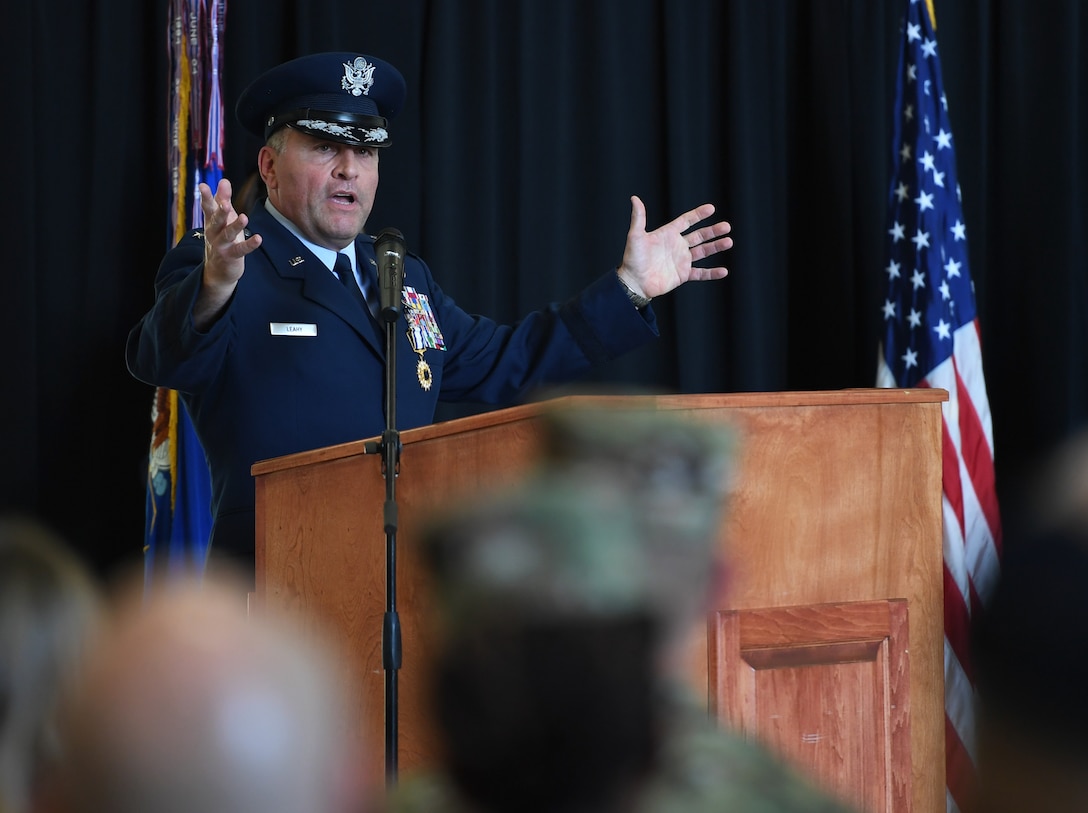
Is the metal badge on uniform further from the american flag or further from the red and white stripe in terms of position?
the american flag

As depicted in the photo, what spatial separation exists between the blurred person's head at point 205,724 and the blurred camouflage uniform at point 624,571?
2.3 inches

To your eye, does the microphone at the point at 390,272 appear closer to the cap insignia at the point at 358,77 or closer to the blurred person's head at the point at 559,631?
the cap insignia at the point at 358,77

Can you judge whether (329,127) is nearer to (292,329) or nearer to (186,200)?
(292,329)

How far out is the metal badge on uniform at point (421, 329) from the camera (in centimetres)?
299

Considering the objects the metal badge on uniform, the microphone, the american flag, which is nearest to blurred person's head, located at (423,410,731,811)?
the microphone

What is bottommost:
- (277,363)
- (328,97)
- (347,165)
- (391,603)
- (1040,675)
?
(391,603)

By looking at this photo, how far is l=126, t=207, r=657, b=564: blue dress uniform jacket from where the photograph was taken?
8.82 ft

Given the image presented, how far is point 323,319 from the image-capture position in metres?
2.85

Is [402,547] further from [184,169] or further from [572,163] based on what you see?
[572,163]

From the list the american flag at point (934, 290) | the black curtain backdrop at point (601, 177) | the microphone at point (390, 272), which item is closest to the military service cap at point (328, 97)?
the black curtain backdrop at point (601, 177)

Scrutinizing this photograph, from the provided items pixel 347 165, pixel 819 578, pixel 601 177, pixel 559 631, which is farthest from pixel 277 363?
pixel 559 631

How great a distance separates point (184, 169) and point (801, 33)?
2.12 meters

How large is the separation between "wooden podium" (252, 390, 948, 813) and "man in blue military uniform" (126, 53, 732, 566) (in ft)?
2.46

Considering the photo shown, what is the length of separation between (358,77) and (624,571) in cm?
280
